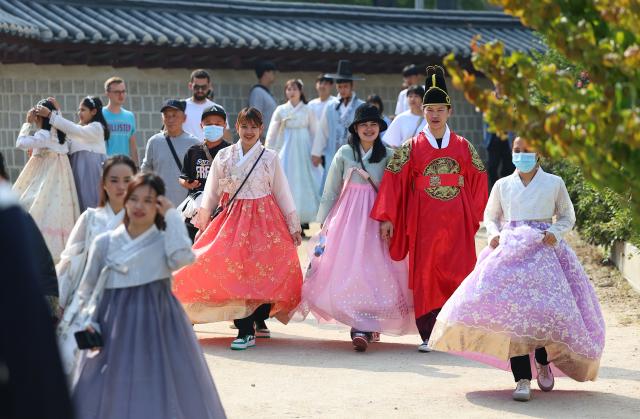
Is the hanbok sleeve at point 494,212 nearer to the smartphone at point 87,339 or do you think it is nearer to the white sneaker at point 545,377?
the white sneaker at point 545,377

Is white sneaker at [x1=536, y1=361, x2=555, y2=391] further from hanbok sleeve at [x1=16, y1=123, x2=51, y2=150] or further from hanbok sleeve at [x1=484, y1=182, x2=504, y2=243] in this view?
hanbok sleeve at [x1=16, y1=123, x2=51, y2=150]

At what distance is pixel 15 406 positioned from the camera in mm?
2766

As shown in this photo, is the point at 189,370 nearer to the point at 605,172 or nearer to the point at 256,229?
the point at 605,172

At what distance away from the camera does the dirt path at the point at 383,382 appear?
7.27 metres

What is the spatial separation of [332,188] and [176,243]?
3.84m

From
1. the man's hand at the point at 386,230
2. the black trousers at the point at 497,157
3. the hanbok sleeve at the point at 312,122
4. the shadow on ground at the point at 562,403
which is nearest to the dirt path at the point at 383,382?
the shadow on ground at the point at 562,403

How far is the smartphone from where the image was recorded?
5.54 metres

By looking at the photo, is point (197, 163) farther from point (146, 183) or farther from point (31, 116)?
point (146, 183)

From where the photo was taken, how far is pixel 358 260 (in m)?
9.16

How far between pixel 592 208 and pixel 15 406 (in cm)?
1130

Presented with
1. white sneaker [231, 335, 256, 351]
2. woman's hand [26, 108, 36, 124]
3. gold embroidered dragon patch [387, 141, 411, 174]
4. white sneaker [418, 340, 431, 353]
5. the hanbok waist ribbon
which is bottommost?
white sneaker [418, 340, 431, 353]

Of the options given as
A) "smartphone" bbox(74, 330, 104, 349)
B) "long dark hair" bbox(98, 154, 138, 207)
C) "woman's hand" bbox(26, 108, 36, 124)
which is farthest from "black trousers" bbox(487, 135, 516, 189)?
"smartphone" bbox(74, 330, 104, 349)

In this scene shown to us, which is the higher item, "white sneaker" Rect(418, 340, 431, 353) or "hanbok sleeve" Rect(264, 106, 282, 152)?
"hanbok sleeve" Rect(264, 106, 282, 152)

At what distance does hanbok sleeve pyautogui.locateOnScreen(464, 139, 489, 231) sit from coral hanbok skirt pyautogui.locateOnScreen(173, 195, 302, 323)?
1263 millimetres
